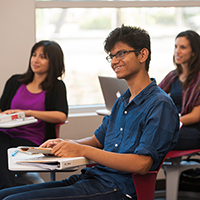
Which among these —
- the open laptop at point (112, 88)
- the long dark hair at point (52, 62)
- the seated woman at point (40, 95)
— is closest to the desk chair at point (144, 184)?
the open laptop at point (112, 88)

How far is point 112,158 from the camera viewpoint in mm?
1225

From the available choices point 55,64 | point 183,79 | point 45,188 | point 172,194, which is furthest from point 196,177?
point 45,188

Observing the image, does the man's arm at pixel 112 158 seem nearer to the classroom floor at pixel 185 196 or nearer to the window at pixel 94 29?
the classroom floor at pixel 185 196

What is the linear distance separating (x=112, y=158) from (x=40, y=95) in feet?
4.73

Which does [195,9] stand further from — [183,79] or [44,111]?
[44,111]

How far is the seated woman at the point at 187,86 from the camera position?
2299 mm

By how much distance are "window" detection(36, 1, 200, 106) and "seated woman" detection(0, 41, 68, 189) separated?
3.02 feet

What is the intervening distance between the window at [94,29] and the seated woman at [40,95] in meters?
0.92

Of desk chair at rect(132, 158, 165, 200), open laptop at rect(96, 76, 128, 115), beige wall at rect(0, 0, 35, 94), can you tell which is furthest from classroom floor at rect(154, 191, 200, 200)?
beige wall at rect(0, 0, 35, 94)

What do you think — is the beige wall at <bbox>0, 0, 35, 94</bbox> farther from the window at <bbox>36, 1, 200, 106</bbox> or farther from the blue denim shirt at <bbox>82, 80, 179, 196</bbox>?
the blue denim shirt at <bbox>82, 80, 179, 196</bbox>

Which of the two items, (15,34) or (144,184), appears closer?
(144,184)

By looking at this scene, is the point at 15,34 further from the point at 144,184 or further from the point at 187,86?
the point at 144,184

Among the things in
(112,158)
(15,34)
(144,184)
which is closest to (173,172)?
(144,184)

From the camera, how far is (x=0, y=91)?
310 cm
